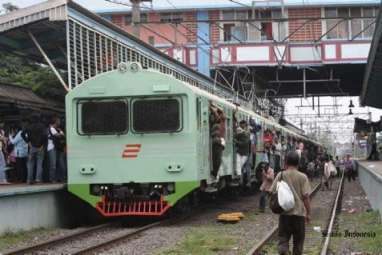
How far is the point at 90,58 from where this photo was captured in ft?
61.6

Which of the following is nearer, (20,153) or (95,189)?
(95,189)

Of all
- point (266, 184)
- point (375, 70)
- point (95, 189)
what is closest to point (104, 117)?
point (95, 189)

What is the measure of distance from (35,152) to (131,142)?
2.58m

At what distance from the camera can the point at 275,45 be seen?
Answer: 32562 mm

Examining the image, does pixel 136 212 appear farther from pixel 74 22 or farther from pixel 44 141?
pixel 74 22

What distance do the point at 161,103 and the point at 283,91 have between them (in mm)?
31239

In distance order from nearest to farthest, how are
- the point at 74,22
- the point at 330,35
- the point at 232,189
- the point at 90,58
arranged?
Answer: the point at 74,22
the point at 90,58
the point at 232,189
the point at 330,35

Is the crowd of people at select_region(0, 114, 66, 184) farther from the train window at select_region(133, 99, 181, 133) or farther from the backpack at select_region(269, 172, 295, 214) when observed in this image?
the backpack at select_region(269, 172, 295, 214)

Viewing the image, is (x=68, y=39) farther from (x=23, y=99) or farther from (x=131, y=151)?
(x=131, y=151)

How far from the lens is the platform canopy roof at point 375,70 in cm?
1685

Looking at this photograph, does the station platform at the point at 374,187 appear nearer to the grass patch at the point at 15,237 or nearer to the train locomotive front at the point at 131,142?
the train locomotive front at the point at 131,142

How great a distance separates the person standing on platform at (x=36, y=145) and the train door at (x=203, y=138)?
335 centimetres

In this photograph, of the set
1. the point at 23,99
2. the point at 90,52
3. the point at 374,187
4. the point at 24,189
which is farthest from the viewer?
the point at 90,52

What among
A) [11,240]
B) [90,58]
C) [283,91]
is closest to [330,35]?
[283,91]
